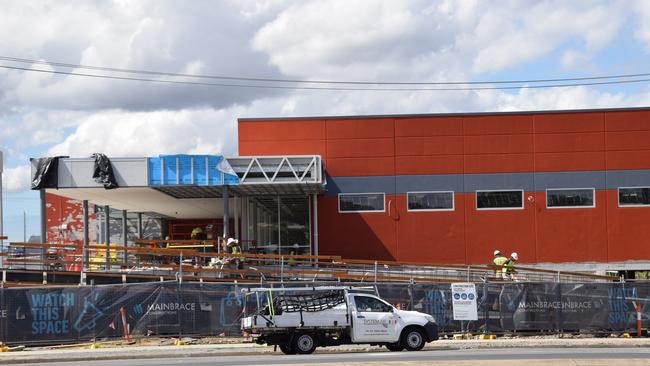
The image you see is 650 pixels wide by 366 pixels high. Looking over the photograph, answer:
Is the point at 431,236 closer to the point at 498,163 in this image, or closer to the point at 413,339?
the point at 498,163

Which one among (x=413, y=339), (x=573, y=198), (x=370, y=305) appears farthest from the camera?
(x=573, y=198)

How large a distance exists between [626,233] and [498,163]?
7.43 metres

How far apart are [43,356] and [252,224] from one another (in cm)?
2428

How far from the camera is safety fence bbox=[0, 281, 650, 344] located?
24.5 metres

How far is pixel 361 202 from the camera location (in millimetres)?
42406

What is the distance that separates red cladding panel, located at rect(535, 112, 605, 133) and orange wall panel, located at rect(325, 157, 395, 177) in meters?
7.95

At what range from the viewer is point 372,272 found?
34656 millimetres

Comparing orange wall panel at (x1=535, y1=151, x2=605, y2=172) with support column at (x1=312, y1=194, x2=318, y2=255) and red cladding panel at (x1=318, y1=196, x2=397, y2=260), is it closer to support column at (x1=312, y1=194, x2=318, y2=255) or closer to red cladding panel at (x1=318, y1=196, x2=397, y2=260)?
red cladding panel at (x1=318, y1=196, x2=397, y2=260)

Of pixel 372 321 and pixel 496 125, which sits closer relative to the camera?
pixel 372 321

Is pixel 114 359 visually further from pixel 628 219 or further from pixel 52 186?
pixel 628 219

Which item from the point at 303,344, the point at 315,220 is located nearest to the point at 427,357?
the point at 303,344

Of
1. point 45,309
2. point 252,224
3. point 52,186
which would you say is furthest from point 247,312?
point 252,224

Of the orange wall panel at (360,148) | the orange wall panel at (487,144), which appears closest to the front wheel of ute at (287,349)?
the orange wall panel at (360,148)

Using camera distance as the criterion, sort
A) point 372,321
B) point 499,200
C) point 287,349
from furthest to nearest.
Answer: point 499,200 < point 372,321 < point 287,349
